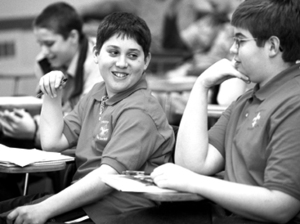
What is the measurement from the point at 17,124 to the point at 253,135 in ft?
6.60

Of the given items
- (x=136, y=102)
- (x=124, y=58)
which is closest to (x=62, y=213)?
(x=136, y=102)

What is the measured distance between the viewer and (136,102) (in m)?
1.99

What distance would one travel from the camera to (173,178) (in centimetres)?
153

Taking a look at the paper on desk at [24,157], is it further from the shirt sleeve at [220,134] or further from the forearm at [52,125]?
the shirt sleeve at [220,134]

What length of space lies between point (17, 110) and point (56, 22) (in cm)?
83

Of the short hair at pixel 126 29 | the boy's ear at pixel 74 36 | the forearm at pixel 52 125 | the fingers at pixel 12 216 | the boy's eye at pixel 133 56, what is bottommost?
the fingers at pixel 12 216

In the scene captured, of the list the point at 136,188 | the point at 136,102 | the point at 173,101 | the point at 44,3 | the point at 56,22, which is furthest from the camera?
the point at 44,3

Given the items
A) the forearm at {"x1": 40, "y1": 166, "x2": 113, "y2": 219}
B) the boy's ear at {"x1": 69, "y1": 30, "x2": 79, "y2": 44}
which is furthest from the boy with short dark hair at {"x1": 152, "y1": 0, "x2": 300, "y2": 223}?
the boy's ear at {"x1": 69, "y1": 30, "x2": 79, "y2": 44}

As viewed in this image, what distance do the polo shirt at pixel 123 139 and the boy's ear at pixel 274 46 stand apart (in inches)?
19.9

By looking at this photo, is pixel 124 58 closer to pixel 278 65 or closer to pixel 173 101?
pixel 278 65

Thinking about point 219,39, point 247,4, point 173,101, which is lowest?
point 173,101

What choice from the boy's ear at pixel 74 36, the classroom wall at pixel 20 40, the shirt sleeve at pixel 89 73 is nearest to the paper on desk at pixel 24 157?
the shirt sleeve at pixel 89 73

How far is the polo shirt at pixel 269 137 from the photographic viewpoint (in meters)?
1.47

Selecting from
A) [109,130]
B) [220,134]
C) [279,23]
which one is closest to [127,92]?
[109,130]
